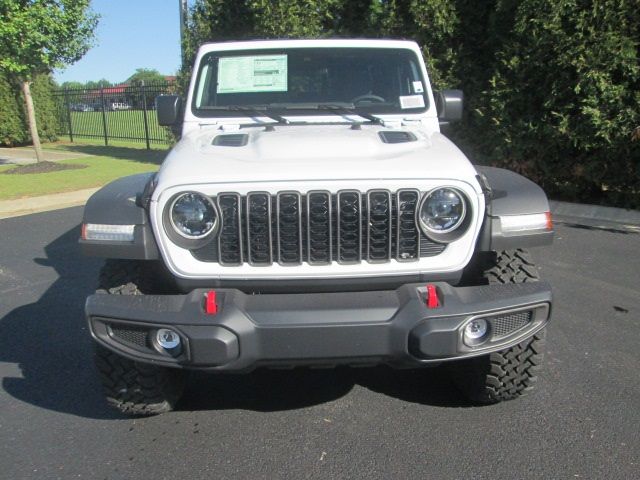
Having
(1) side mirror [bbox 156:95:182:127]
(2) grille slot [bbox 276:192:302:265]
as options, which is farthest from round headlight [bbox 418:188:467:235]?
(1) side mirror [bbox 156:95:182:127]

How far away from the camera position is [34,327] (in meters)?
4.40

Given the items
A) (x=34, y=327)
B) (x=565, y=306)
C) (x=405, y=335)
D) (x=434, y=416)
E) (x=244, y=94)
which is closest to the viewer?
(x=405, y=335)

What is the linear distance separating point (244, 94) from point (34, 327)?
7.48 feet

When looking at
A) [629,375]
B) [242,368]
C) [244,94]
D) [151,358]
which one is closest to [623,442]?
[629,375]

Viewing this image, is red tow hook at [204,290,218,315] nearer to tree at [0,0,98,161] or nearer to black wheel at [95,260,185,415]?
black wheel at [95,260,185,415]

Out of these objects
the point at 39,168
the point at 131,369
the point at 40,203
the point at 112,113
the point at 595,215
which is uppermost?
the point at 131,369

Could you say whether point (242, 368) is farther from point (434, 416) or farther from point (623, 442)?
point (623, 442)

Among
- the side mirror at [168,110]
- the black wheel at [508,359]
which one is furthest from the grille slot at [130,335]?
the side mirror at [168,110]

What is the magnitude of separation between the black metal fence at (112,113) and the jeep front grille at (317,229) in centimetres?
1506

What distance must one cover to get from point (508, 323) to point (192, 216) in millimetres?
1417

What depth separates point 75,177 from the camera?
12.0m

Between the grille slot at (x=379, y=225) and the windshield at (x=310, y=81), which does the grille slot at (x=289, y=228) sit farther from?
the windshield at (x=310, y=81)

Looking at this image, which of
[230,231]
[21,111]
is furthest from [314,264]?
[21,111]

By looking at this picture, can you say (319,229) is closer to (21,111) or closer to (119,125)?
(21,111)
